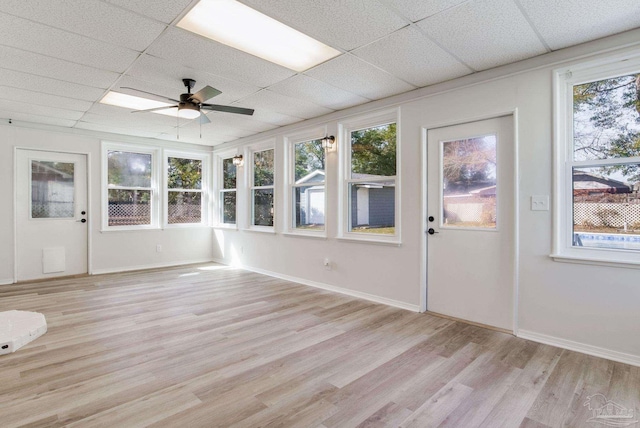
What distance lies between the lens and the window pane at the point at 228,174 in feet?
23.0

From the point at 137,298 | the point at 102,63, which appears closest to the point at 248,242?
the point at 137,298

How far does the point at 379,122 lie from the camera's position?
14.6 ft

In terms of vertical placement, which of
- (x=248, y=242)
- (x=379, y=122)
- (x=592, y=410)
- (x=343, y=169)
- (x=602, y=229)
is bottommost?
(x=592, y=410)

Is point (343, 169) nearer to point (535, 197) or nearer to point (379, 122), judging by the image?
point (379, 122)

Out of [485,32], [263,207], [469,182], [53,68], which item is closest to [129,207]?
[263,207]

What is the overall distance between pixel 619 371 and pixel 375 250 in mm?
2510

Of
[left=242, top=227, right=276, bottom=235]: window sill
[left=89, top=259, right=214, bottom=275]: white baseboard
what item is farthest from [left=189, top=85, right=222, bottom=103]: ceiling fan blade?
[left=89, top=259, right=214, bottom=275]: white baseboard

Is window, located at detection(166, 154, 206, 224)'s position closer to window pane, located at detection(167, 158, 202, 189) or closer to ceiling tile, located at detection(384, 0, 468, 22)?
window pane, located at detection(167, 158, 202, 189)

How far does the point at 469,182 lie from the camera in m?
3.62

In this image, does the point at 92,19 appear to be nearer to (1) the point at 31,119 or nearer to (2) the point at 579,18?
(2) the point at 579,18

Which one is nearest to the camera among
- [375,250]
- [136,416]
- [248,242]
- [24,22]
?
[136,416]

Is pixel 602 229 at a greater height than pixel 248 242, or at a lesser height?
greater

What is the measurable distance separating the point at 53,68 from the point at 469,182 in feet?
14.2

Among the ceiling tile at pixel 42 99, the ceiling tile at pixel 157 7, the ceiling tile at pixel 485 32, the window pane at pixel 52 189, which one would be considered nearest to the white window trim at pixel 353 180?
the ceiling tile at pixel 485 32
